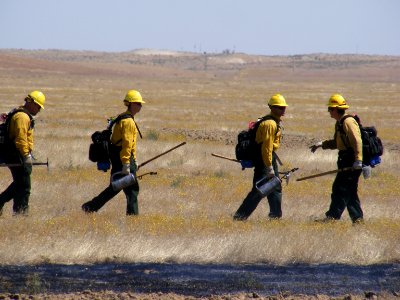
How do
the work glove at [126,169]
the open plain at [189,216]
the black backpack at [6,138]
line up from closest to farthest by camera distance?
the open plain at [189,216] → the work glove at [126,169] → the black backpack at [6,138]

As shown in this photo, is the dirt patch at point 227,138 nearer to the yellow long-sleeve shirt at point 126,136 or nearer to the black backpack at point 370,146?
the black backpack at point 370,146

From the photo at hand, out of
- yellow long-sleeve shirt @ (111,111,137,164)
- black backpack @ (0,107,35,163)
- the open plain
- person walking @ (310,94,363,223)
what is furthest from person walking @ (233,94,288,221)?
black backpack @ (0,107,35,163)

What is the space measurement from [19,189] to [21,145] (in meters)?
0.66

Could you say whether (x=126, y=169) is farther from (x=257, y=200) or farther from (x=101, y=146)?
(x=257, y=200)

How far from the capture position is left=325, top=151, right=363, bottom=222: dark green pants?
1161cm

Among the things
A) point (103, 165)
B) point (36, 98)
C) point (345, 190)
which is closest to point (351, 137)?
point (345, 190)

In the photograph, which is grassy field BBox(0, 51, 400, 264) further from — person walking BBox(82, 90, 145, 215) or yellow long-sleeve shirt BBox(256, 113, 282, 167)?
yellow long-sleeve shirt BBox(256, 113, 282, 167)

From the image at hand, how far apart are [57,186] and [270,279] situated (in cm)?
682

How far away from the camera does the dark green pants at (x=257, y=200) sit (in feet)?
38.5

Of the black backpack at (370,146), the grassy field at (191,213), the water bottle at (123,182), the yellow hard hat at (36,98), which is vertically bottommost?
the grassy field at (191,213)

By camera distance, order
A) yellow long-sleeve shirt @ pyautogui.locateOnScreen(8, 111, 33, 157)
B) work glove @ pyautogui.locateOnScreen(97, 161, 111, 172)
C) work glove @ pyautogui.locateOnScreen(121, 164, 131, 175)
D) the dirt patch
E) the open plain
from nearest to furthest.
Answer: the open plain
work glove @ pyautogui.locateOnScreen(121, 164, 131, 175)
yellow long-sleeve shirt @ pyautogui.locateOnScreen(8, 111, 33, 157)
work glove @ pyautogui.locateOnScreen(97, 161, 111, 172)
the dirt patch

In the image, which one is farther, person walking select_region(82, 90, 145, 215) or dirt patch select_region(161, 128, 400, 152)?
dirt patch select_region(161, 128, 400, 152)

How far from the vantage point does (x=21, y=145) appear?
11438 millimetres

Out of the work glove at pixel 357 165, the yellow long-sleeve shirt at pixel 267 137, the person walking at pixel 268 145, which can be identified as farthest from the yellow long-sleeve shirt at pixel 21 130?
the work glove at pixel 357 165
